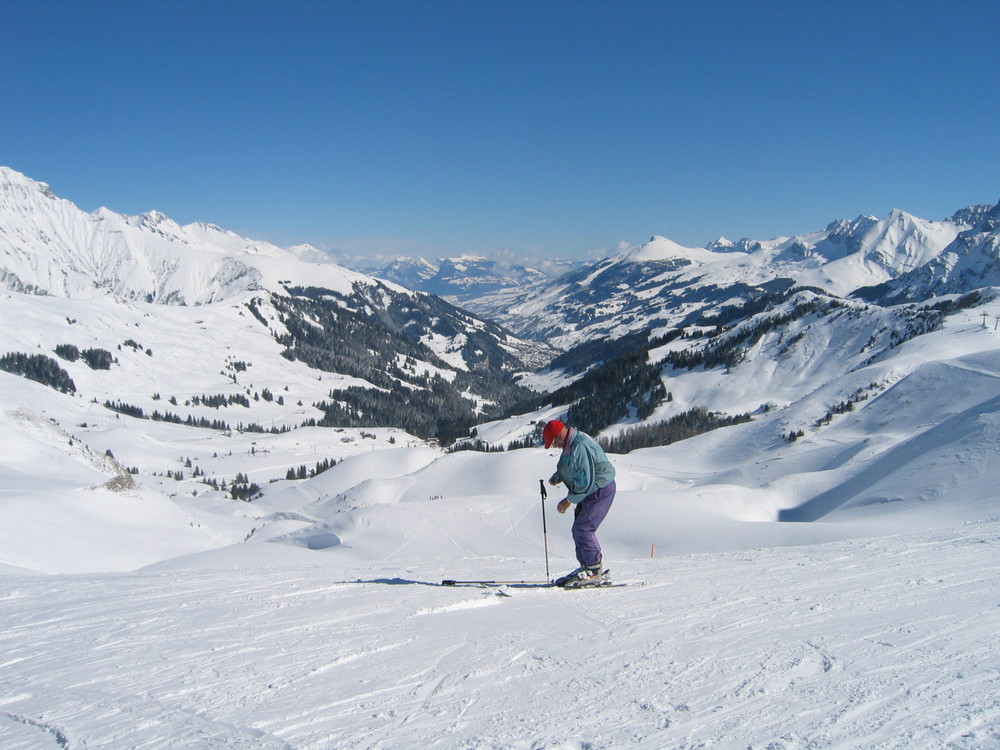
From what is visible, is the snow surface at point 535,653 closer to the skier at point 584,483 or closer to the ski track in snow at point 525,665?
the ski track in snow at point 525,665

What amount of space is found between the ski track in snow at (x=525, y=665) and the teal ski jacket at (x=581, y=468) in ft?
5.91

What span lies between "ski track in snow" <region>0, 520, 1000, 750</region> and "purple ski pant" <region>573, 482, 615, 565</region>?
86 centimetres

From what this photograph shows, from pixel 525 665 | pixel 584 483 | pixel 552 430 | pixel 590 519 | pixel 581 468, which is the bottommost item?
pixel 525 665

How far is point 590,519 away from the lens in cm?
1054

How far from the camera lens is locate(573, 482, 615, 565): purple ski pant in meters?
10.5

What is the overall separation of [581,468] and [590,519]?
108 centimetres

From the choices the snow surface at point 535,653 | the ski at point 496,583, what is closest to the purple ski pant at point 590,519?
the snow surface at point 535,653

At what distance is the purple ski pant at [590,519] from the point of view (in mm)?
10469

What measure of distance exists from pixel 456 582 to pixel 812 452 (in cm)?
5248

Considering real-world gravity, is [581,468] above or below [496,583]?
above

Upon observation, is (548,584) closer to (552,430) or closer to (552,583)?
(552,583)

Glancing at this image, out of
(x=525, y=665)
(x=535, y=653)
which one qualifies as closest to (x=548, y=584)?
(x=535, y=653)

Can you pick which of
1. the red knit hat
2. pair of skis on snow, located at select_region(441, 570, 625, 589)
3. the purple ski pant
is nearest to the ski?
pair of skis on snow, located at select_region(441, 570, 625, 589)

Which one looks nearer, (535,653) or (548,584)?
(535,653)
